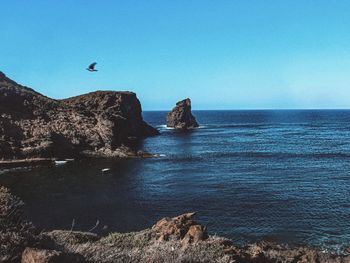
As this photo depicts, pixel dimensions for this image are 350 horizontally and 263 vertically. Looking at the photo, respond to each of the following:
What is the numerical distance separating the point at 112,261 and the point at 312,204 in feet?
118

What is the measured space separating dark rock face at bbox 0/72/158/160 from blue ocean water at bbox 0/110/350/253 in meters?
8.64

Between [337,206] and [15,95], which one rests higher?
[15,95]

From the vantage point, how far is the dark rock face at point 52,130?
273 feet

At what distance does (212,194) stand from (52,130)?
49398 millimetres

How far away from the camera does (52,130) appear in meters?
90.1

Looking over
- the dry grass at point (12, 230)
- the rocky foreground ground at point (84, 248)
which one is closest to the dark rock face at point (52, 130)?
the rocky foreground ground at point (84, 248)

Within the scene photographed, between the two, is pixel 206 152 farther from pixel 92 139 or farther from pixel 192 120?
pixel 192 120

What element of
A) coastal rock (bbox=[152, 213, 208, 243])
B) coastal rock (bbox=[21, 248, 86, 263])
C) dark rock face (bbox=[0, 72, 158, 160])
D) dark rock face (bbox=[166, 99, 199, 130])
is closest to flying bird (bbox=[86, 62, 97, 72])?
coastal rock (bbox=[152, 213, 208, 243])

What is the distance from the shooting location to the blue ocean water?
3828cm

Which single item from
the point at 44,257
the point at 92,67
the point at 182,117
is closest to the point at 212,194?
the point at 92,67

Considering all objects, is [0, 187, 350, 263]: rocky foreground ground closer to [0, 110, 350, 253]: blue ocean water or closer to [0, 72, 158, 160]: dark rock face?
[0, 110, 350, 253]: blue ocean water

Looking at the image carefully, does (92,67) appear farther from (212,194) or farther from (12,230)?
(212,194)

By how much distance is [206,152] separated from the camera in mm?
92688

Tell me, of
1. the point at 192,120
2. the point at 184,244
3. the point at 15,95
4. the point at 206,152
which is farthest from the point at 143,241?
the point at 192,120
